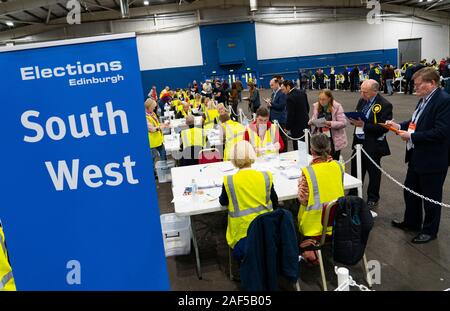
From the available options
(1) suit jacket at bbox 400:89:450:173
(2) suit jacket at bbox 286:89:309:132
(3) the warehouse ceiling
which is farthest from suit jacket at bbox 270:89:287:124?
(3) the warehouse ceiling

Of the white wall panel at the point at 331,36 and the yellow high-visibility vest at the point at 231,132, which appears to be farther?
the white wall panel at the point at 331,36

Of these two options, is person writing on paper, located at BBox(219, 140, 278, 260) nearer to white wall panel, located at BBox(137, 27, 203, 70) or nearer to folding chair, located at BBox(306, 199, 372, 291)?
folding chair, located at BBox(306, 199, 372, 291)

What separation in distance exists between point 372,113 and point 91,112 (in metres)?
3.44

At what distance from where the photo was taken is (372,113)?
12.5ft

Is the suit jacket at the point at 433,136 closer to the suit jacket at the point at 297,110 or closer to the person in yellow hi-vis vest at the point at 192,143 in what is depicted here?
the suit jacket at the point at 297,110

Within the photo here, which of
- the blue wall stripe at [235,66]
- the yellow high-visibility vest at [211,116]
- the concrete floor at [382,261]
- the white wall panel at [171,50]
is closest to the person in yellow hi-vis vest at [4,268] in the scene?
the concrete floor at [382,261]

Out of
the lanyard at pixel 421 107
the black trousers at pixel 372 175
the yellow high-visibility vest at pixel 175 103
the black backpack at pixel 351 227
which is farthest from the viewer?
the yellow high-visibility vest at pixel 175 103

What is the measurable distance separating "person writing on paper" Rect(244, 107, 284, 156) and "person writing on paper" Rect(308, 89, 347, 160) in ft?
1.81

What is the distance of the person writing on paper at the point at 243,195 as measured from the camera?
250 cm

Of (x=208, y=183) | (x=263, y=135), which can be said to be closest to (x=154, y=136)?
(x=263, y=135)

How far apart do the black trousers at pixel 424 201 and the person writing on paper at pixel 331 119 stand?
1161 millimetres

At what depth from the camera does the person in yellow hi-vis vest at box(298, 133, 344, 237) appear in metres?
2.62

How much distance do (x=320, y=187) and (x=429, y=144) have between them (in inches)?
47.2

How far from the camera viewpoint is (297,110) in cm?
556
